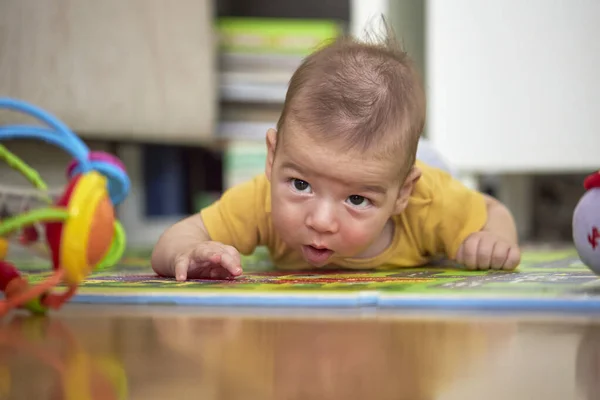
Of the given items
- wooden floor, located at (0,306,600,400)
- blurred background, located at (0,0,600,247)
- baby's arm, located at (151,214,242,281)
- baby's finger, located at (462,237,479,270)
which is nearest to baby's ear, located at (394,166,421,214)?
baby's finger, located at (462,237,479,270)

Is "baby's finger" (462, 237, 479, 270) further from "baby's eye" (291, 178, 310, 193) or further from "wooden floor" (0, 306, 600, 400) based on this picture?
"wooden floor" (0, 306, 600, 400)

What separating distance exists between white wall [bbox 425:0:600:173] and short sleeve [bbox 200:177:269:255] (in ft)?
3.14

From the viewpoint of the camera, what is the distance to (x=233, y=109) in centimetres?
193

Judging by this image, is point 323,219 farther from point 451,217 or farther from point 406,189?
point 451,217

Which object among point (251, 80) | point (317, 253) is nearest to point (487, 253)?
point (317, 253)

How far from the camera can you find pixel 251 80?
6.31ft

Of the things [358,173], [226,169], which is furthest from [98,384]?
[226,169]

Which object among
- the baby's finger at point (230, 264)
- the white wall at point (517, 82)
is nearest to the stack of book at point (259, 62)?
the white wall at point (517, 82)

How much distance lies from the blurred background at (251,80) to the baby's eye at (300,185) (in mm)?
701

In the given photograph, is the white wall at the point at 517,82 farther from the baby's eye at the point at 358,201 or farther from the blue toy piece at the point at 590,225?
the blue toy piece at the point at 590,225

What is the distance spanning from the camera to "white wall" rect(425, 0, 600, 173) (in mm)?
1768

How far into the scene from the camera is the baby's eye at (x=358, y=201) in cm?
84

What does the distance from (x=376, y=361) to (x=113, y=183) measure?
645mm

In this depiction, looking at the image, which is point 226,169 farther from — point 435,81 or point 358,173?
point 358,173
